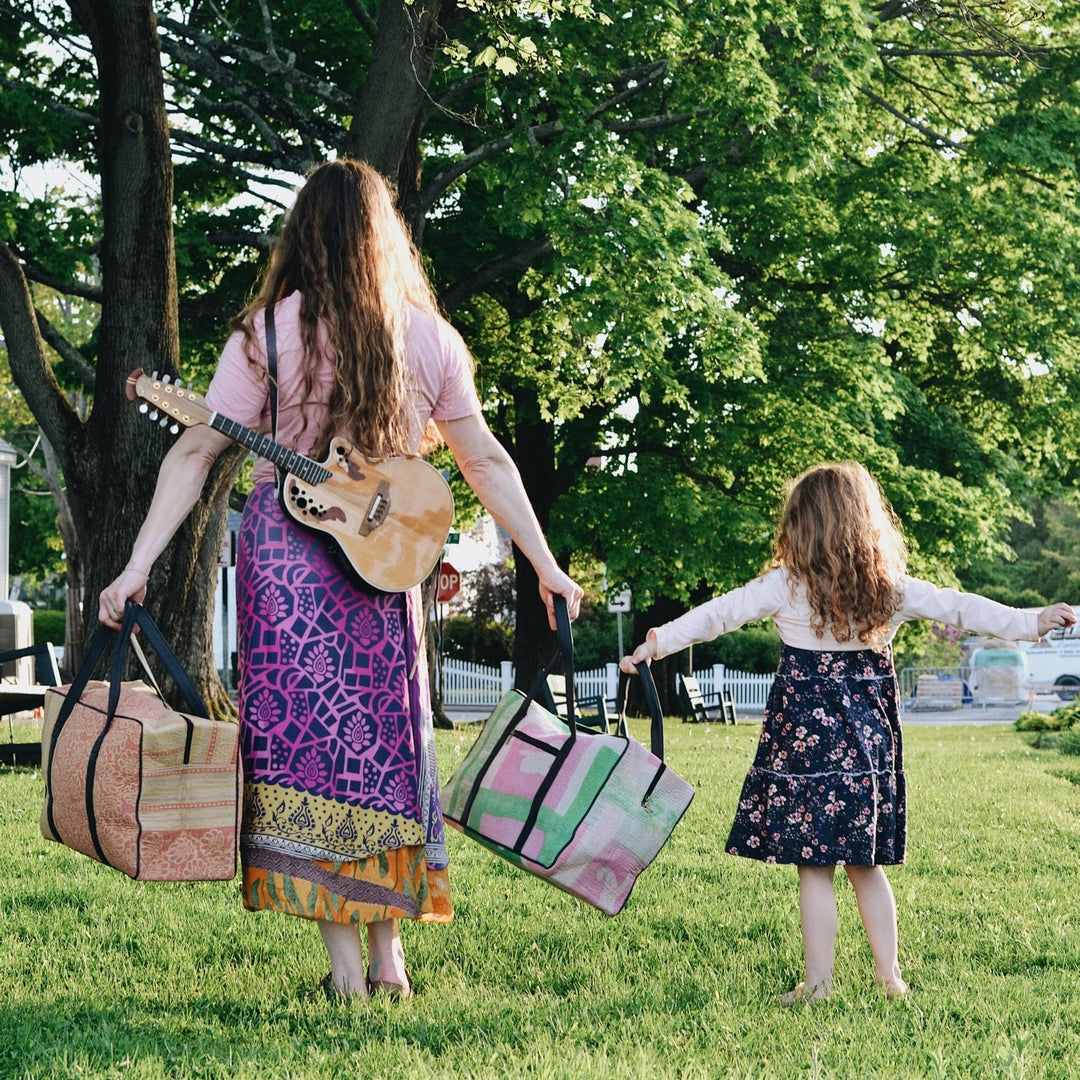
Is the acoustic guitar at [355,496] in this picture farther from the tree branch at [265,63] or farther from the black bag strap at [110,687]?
the tree branch at [265,63]

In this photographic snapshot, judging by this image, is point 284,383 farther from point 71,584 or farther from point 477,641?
point 477,641

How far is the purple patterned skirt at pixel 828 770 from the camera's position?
4.05 meters

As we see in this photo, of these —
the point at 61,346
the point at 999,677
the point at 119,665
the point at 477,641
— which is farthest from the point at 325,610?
the point at 999,677

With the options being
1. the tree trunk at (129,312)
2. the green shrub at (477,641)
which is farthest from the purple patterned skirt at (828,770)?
the green shrub at (477,641)

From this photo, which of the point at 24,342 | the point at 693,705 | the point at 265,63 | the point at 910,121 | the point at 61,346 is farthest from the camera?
the point at 693,705

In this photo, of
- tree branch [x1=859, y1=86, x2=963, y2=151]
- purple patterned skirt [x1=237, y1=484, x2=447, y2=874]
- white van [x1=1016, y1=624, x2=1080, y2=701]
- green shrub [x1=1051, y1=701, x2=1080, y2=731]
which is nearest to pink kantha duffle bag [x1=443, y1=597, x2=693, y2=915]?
purple patterned skirt [x1=237, y1=484, x2=447, y2=874]

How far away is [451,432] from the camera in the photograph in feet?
12.9

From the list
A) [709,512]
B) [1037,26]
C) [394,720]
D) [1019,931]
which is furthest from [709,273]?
[394,720]

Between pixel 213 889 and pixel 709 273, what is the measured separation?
903cm

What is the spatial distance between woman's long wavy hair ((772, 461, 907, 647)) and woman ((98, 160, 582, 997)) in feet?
4.19

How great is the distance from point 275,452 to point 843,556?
1.77m

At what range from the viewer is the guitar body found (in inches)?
138

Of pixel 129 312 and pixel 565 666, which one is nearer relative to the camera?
pixel 565 666

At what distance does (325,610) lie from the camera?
11.7 feet
